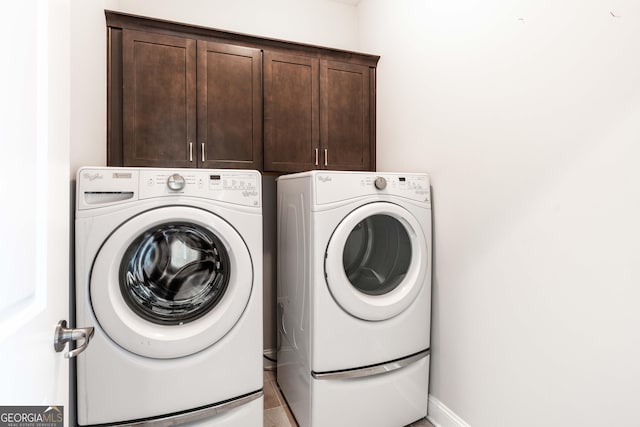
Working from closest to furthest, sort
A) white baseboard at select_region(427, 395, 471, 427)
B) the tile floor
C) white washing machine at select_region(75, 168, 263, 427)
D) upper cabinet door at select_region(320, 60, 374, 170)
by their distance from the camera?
1. white washing machine at select_region(75, 168, 263, 427)
2. white baseboard at select_region(427, 395, 471, 427)
3. the tile floor
4. upper cabinet door at select_region(320, 60, 374, 170)

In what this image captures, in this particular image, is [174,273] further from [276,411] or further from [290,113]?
[290,113]

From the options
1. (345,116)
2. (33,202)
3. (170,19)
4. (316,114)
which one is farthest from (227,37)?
(33,202)

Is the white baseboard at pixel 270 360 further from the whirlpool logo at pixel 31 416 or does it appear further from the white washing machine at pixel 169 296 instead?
the whirlpool logo at pixel 31 416

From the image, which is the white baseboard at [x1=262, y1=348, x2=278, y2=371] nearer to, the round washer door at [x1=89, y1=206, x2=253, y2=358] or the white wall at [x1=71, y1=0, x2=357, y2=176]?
the round washer door at [x1=89, y1=206, x2=253, y2=358]

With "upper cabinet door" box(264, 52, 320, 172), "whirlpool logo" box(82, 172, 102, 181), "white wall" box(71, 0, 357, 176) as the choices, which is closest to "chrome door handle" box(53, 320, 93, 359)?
"whirlpool logo" box(82, 172, 102, 181)

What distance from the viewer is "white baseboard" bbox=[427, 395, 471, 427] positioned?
1574mm

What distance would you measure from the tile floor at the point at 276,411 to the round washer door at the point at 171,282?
715 millimetres

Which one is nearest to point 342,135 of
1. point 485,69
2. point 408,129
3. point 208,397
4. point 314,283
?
point 408,129

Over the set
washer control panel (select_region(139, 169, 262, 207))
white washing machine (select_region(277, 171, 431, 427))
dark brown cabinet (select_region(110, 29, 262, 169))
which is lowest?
white washing machine (select_region(277, 171, 431, 427))

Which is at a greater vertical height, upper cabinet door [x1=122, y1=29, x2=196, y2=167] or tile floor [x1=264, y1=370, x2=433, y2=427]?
upper cabinet door [x1=122, y1=29, x2=196, y2=167]

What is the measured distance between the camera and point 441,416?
65.2 inches

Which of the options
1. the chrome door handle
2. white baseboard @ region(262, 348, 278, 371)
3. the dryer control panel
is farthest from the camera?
white baseboard @ region(262, 348, 278, 371)

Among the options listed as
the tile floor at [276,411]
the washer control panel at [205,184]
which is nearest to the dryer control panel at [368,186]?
the washer control panel at [205,184]

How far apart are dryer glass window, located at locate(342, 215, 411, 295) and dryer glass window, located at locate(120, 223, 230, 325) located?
619mm
